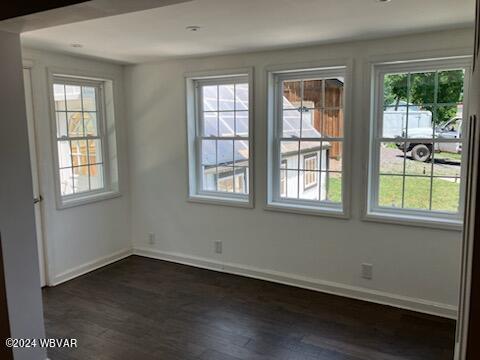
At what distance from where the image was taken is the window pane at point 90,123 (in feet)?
14.2

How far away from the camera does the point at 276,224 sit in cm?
396

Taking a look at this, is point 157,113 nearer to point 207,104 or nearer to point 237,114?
point 207,104

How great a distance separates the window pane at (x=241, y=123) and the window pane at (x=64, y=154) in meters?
1.82

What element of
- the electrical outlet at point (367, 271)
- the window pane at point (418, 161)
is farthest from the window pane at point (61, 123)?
the window pane at point (418, 161)

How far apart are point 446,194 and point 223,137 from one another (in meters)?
2.24

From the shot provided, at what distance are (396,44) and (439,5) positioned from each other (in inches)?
32.3

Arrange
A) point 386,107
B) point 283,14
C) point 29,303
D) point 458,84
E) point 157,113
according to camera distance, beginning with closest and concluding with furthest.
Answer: point 29,303 → point 283,14 → point 458,84 → point 386,107 → point 157,113

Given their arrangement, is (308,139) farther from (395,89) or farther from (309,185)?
(395,89)

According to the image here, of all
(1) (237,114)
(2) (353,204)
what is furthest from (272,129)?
(2) (353,204)

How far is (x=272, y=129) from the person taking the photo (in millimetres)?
3898

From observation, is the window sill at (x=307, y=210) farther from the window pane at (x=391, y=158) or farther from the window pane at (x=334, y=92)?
the window pane at (x=334, y=92)

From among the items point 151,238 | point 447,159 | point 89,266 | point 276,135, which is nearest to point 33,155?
point 89,266

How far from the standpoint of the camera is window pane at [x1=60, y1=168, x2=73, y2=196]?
13.4 ft

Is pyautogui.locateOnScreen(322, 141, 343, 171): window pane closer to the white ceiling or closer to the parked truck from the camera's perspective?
the parked truck
